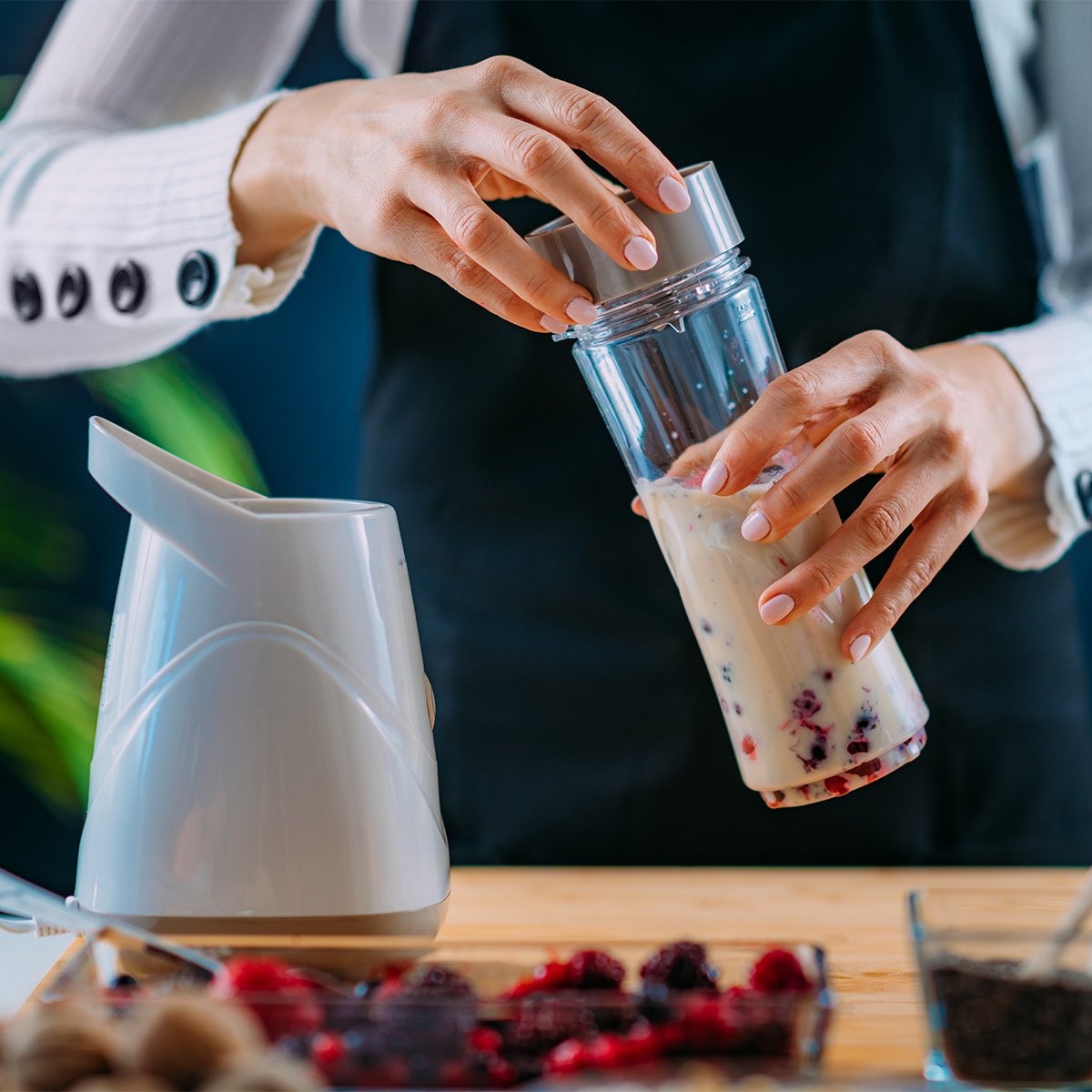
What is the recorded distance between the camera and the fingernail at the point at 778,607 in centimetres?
59

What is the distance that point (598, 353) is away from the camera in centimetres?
61

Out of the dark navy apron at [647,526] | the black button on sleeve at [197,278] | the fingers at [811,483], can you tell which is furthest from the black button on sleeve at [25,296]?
the fingers at [811,483]

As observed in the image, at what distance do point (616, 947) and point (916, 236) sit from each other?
71 cm

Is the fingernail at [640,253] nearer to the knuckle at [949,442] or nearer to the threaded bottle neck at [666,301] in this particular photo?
the threaded bottle neck at [666,301]

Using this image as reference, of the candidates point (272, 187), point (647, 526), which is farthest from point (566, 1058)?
point (647, 526)

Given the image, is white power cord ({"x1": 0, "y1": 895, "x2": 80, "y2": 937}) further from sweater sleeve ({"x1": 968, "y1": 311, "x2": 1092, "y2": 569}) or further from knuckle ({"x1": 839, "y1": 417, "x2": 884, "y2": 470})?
sweater sleeve ({"x1": 968, "y1": 311, "x2": 1092, "y2": 569})

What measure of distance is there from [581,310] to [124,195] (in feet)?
1.32

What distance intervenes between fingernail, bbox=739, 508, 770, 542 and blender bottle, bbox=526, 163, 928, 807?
19 mm

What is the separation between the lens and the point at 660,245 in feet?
1.79

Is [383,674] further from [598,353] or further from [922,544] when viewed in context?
[922,544]

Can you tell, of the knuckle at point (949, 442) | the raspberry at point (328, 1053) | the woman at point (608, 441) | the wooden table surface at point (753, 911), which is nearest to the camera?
the raspberry at point (328, 1053)

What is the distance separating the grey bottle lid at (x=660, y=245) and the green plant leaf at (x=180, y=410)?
1.48 m

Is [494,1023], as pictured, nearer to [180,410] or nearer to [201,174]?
[201,174]

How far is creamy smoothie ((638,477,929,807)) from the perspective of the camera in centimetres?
60
